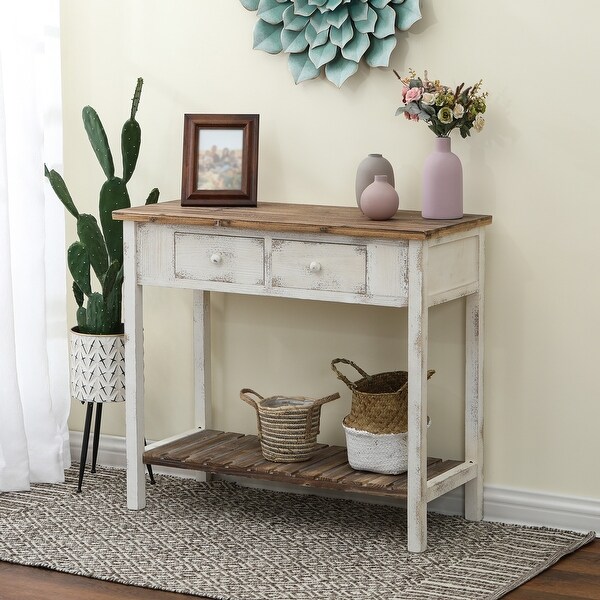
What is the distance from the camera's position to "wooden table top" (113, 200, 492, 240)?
2.96 m

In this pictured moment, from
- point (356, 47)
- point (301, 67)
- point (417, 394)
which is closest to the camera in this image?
point (417, 394)

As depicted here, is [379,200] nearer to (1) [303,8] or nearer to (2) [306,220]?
(2) [306,220]

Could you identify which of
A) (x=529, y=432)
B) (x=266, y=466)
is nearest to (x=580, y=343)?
(x=529, y=432)

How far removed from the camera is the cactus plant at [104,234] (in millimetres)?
3586

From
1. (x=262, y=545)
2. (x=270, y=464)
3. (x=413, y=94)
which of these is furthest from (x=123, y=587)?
(x=413, y=94)

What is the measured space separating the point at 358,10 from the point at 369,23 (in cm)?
5

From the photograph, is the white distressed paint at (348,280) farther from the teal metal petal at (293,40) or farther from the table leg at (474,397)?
the teal metal petal at (293,40)

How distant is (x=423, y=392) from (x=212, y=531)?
0.73m

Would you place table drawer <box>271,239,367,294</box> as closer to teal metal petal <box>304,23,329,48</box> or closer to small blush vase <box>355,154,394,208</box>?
small blush vase <box>355,154,394,208</box>

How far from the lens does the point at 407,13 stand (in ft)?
10.7

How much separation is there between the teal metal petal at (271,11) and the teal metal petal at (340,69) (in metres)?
0.21

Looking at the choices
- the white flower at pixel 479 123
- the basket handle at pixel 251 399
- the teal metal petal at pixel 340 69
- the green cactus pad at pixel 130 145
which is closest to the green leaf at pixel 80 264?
the green cactus pad at pixel 130 145

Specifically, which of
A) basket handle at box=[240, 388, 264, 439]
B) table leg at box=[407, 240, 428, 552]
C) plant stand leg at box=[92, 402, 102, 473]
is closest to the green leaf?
plant stand leg at box=[92, 402, 102, 473]

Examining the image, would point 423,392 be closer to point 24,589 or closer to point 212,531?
point 212,531
